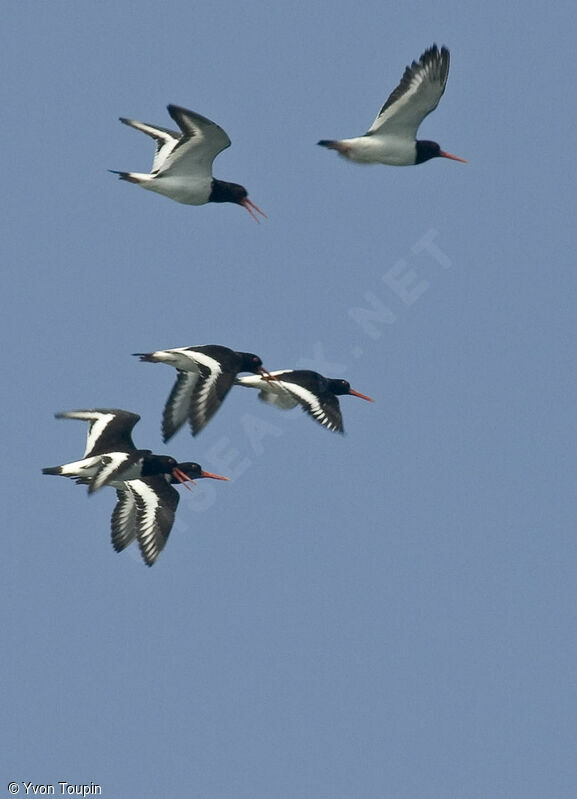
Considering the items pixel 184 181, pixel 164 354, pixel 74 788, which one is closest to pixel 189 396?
pixel 164 354

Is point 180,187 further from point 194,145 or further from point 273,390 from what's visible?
point 273,390

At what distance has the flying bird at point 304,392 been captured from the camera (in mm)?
20141

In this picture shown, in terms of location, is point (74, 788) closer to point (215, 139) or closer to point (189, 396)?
point (189, 396)

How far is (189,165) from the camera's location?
19500 mm

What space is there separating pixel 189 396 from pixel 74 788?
4058 mm

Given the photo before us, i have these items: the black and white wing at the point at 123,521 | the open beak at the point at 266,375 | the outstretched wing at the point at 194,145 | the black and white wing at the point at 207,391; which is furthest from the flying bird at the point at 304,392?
the outstretched wing at the point at 194,145

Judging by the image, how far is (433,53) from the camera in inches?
746

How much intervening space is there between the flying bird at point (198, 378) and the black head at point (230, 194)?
1.59 m

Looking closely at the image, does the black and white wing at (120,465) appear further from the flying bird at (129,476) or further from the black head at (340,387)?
the black head at (340,387)

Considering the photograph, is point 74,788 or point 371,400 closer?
point 74,788

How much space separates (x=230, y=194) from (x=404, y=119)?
2.09 m

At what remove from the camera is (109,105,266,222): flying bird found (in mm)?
18734

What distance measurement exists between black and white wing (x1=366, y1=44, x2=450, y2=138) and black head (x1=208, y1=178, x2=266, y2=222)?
5.86ft

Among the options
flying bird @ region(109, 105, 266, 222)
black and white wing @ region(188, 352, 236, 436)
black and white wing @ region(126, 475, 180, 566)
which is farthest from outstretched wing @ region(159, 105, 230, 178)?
black and white wing @ region(126, 475, 180, 566)
